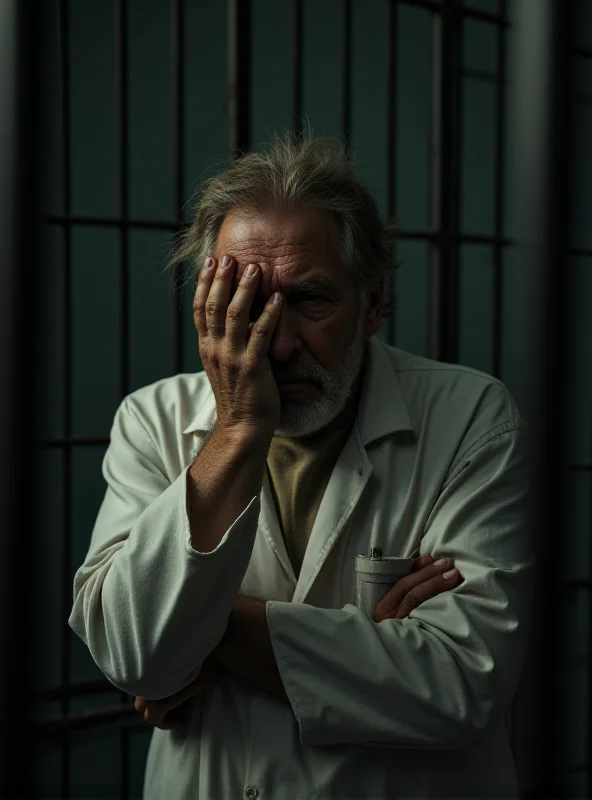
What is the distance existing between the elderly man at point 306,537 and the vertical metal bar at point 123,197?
1.08 m

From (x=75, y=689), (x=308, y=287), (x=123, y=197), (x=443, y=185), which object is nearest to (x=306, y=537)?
(x=308, y=287)

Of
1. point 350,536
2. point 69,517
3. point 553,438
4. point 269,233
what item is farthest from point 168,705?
point 69,517

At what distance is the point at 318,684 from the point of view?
4.59 feet

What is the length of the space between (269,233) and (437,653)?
0.81m

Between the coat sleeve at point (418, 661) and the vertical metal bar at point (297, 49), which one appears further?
the vertical metal bar at point (297, 49)

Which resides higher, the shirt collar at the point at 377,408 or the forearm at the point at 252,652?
the shirt collar at the point at 377,408

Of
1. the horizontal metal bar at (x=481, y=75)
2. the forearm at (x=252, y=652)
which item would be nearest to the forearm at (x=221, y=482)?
the forearm at (x=252, y=652)

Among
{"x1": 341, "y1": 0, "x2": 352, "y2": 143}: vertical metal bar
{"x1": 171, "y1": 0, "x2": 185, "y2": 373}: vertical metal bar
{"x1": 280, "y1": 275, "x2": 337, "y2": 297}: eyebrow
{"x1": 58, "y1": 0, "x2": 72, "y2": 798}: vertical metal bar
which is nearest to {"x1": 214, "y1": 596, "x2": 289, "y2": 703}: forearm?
{"x1": 280, "y1": 275, "x2": 337, "y2": 297}: eyebrow

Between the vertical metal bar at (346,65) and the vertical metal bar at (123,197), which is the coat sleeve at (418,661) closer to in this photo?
the vertical metal bar at (123,197)

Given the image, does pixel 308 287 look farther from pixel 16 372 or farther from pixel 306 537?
pixel 16 372

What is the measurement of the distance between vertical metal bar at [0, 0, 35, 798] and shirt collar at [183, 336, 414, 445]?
1.24 m

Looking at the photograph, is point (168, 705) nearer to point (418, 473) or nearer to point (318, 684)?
point (318, 684)

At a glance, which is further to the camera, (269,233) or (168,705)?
(269,233)

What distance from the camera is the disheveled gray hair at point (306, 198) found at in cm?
173
